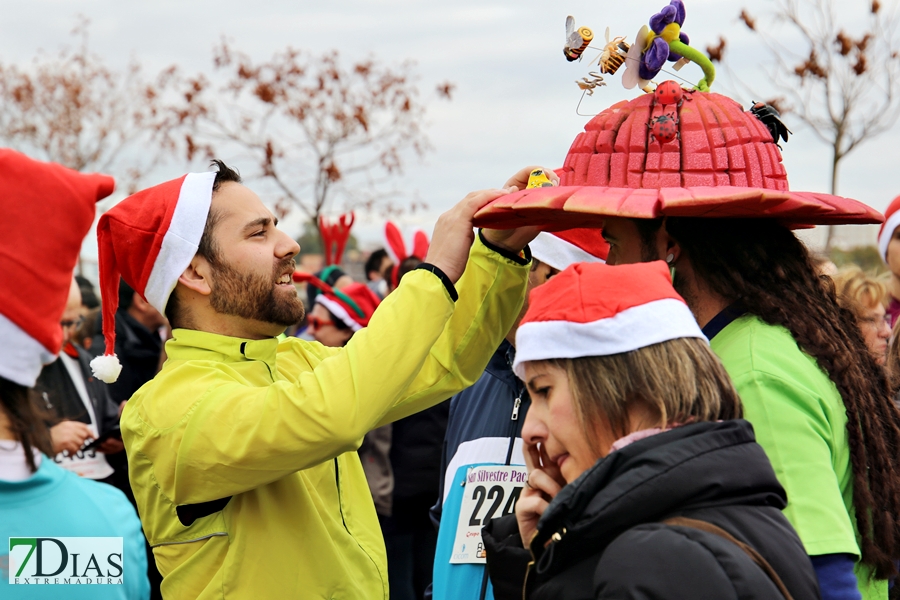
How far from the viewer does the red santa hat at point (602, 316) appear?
174cm

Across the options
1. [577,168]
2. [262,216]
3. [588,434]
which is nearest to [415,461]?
[262,216]

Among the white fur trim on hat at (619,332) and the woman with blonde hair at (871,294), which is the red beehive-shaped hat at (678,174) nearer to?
the white fur trim on hat at (619,332)

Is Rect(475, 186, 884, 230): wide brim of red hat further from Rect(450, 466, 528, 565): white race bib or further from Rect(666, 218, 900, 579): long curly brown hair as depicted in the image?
Rect(450, 466, 528, 565): white race bib

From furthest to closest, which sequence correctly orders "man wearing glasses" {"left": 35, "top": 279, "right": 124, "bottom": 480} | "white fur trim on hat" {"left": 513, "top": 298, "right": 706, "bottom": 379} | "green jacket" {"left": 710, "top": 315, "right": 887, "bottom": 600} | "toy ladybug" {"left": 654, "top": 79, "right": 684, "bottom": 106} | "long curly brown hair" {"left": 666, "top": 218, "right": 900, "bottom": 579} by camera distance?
"man wearing glasses" {"left": 35, "top": 279, "right": 124, "bottom": 480} → "toy ladybug" {"left": 654, "top": 79, "right": 684, "bottom": 106} → "long curly brown hair" {"left": 666, "top": 218, "right": 900, "bottom": 579} → "green jacket" {"left": 710, "top": 315, "right": 887, "bottom": 600} → "white fur trim on hat" {"left": 513, "top": 298, "right": 706, "bottom": 379}

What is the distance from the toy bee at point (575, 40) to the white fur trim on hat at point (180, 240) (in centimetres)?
122

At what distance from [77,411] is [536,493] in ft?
12.5

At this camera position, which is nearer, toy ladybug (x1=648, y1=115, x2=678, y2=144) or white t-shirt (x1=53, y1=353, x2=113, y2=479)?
toy ladybug (x1=648, y1=115, x2=678, y2=144)

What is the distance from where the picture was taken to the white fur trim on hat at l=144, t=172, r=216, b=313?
8.98 feet

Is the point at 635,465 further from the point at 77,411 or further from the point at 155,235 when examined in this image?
the point at 77,411

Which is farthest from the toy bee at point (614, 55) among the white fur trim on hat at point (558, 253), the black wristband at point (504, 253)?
the white fur trim on hat at point (558, 253)

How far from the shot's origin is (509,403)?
10.5ft

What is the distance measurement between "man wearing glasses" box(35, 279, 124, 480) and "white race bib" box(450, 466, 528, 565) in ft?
7.95

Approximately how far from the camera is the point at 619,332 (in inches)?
68.4

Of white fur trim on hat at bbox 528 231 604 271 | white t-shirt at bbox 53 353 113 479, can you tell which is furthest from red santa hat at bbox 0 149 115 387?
white t-shirt at bbox 53 353 113 479
